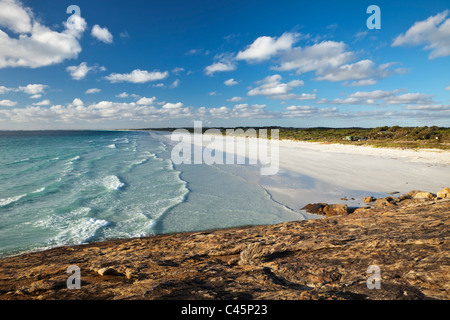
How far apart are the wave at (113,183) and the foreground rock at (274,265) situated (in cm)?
1053

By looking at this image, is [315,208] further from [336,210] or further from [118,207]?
[118,207]

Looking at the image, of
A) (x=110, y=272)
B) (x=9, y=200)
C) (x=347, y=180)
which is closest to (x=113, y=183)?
(x=9, y=200)

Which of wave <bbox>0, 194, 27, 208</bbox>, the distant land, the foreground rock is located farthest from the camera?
the distant land

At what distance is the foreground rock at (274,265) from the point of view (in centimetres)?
371

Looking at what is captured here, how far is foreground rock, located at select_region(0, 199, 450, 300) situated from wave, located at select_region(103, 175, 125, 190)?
10528 mm

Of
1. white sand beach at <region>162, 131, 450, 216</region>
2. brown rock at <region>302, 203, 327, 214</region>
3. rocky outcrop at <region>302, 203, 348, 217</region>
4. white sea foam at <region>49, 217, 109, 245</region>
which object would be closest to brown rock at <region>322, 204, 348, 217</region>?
rocky outcrop at <region>302, 203, 348, 217</region>

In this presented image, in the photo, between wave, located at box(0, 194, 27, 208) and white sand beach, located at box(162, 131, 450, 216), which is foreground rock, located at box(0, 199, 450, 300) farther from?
wave, located at box(0, 194, 27, 208)

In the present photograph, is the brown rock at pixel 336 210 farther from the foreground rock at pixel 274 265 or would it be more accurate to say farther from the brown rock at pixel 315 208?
the foreground rock at pixel 274 265

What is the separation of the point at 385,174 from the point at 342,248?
59.1 ft

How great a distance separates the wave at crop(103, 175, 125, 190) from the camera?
56.6ft

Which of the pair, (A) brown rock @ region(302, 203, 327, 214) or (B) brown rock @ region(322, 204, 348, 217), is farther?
(A) brown rock @ region(302, 203, 327, 214)

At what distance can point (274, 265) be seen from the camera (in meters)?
4.73

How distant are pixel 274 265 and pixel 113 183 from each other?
17255 millimetres
